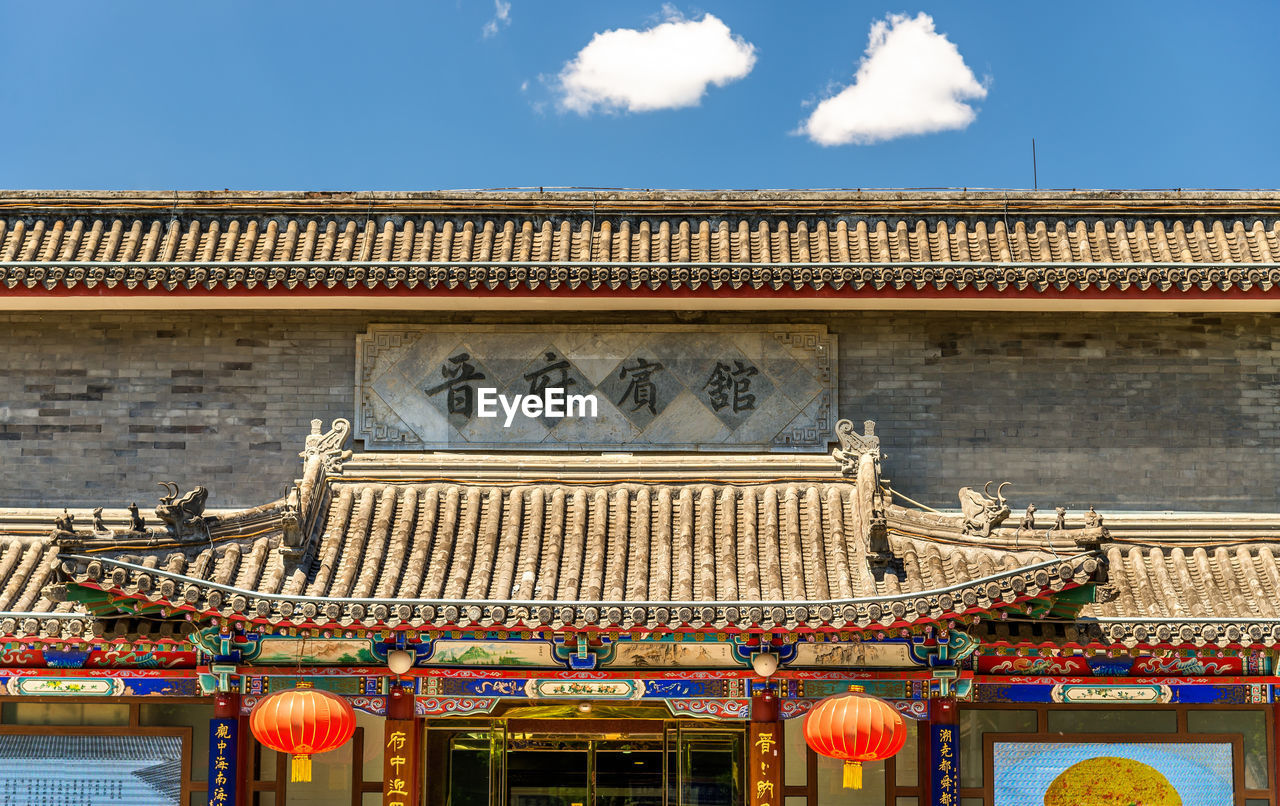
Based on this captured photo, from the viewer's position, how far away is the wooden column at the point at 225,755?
10461mm

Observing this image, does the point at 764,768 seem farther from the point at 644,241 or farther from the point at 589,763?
the point at 644,241

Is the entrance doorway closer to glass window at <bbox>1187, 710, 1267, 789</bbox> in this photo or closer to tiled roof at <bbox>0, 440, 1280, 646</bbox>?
tiled roof at <bbox>0, 440, 1280, 646</bbox>

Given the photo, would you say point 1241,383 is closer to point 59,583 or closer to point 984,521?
point 984,521

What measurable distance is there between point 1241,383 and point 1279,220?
161 centimetres

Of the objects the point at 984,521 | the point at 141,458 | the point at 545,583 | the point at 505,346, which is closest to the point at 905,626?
the point at 984,521

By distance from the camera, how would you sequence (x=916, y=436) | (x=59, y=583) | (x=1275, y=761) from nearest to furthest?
(x=59, y=583) → (x=1275, y=761) → (x=916, y=436)

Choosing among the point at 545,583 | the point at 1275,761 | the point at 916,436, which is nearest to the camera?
the point at 545,583

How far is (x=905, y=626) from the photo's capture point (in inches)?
370

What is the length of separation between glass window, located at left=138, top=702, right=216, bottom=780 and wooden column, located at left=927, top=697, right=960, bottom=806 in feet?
20.1

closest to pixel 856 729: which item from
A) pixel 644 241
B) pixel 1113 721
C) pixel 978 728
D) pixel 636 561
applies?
pixel 978 728

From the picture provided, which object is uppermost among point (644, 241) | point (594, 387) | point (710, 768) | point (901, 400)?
point (644, 241)

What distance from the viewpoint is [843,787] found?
11.0m

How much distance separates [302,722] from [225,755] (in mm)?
1194

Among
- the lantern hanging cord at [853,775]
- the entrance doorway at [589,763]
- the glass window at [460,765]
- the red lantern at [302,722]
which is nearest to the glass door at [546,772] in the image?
the entrance doorway at [589,763]
